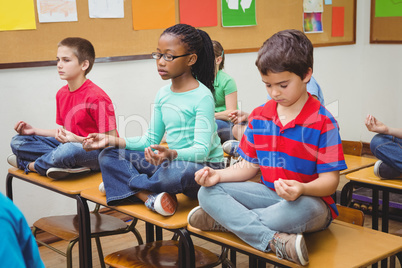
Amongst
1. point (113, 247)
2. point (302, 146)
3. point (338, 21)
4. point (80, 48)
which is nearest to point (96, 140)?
point (80, 48)

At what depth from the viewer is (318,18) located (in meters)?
4.74

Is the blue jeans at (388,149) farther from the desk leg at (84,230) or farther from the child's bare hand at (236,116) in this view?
the desk leg at (84,230)

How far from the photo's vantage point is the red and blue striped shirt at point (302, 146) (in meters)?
1.54

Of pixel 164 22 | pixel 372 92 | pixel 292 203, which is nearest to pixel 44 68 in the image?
pixel 164 22

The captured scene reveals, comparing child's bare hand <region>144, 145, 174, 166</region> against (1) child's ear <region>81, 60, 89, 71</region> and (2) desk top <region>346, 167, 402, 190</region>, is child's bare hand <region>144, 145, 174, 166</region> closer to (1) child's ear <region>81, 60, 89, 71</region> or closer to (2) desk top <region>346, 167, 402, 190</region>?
(2) desk top <region>346, 167, 402, 190</region>

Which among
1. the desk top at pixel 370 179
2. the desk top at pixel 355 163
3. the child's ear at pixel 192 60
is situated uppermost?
the child's ear at pixel 192 60

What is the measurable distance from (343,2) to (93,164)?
11.4 ft

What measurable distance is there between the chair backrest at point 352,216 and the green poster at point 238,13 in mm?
2434

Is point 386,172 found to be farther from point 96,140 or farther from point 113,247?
point 113,247

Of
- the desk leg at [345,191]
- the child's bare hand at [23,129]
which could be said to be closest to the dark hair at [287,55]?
the desk leg at [345,191]

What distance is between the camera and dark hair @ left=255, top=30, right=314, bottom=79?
1.54 m

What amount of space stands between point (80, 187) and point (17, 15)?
49.4 inches

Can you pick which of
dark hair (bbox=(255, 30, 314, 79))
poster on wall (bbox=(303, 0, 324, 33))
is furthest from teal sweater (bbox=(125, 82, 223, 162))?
poster on wall (bbox=(303, 0, 324, 33))

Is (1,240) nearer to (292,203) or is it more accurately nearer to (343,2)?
(292,203)
